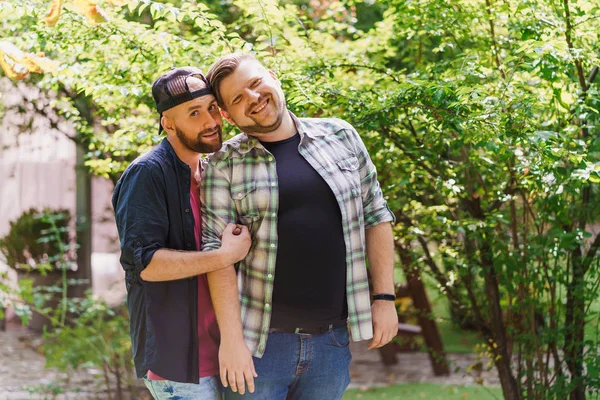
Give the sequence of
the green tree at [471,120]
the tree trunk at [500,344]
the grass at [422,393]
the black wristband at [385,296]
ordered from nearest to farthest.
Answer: the black wristband at [385,296] → the green tree at [471,120] → the tree trunk at [500,344] → the grass at [422,393]

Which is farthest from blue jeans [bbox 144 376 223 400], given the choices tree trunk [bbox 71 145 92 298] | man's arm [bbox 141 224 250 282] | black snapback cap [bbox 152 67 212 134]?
tree trunk [bbox 71 145 92 298]

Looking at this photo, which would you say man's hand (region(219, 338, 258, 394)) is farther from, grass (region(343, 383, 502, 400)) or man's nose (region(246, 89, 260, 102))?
grass (region(343, 383, 502, 400))

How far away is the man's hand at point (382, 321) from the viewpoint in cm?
263

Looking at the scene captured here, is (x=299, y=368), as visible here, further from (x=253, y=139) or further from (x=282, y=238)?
(x=253, y=139)

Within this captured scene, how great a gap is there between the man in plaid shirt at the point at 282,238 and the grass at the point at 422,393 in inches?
156

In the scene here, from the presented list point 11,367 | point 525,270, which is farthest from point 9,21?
point 11,367

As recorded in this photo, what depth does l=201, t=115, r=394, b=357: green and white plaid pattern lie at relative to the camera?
2486mm

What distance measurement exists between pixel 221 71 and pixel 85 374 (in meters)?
5.15

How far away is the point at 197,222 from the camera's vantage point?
2.52 m

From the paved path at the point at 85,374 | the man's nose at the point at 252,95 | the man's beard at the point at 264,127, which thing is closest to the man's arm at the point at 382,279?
the man's beard at the point at 264,127

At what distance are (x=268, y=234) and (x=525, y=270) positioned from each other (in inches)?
71.7

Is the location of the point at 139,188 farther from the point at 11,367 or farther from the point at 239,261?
the point at 11,367

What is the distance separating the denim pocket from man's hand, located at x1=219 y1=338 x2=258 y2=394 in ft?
0.98

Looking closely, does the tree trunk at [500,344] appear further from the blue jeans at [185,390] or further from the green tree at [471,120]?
the blue jeans at [185,390]
